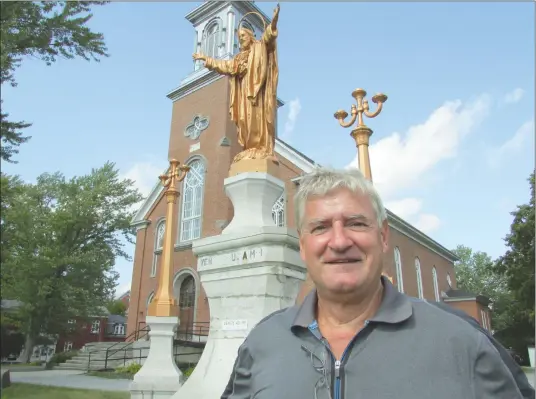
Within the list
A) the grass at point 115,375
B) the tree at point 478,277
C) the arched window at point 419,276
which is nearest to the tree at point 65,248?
the grass at point 115,375

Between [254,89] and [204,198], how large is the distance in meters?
17.8

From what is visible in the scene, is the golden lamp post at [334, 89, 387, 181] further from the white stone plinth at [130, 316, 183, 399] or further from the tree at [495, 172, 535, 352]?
the tree at [495, 172, 535, 352]

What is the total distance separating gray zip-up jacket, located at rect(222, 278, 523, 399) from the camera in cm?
147

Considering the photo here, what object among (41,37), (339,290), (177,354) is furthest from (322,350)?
(177,354)

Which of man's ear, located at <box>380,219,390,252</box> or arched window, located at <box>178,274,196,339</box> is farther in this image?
arched window, located at <box>178,274,196,339</box>

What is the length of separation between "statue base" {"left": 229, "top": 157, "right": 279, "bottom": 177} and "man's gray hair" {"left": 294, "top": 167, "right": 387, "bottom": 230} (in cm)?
365

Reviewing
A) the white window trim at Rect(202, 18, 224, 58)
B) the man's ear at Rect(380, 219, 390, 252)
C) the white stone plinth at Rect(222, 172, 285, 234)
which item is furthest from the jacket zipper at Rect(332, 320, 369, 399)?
the white window trim at Rect(202, 18, 224, 58)

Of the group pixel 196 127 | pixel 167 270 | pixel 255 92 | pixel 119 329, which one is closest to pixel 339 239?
pixel 255 92

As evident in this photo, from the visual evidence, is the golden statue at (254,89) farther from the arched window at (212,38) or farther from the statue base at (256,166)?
the arched window at (212,38)

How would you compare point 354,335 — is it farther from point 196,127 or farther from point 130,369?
point 196,127

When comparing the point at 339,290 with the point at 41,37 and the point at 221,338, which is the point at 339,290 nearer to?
the point at 221,338

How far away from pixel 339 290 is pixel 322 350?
0.85 feet

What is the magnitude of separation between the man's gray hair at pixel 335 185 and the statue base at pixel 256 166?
3655 mm

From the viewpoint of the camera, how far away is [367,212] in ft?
6.24
